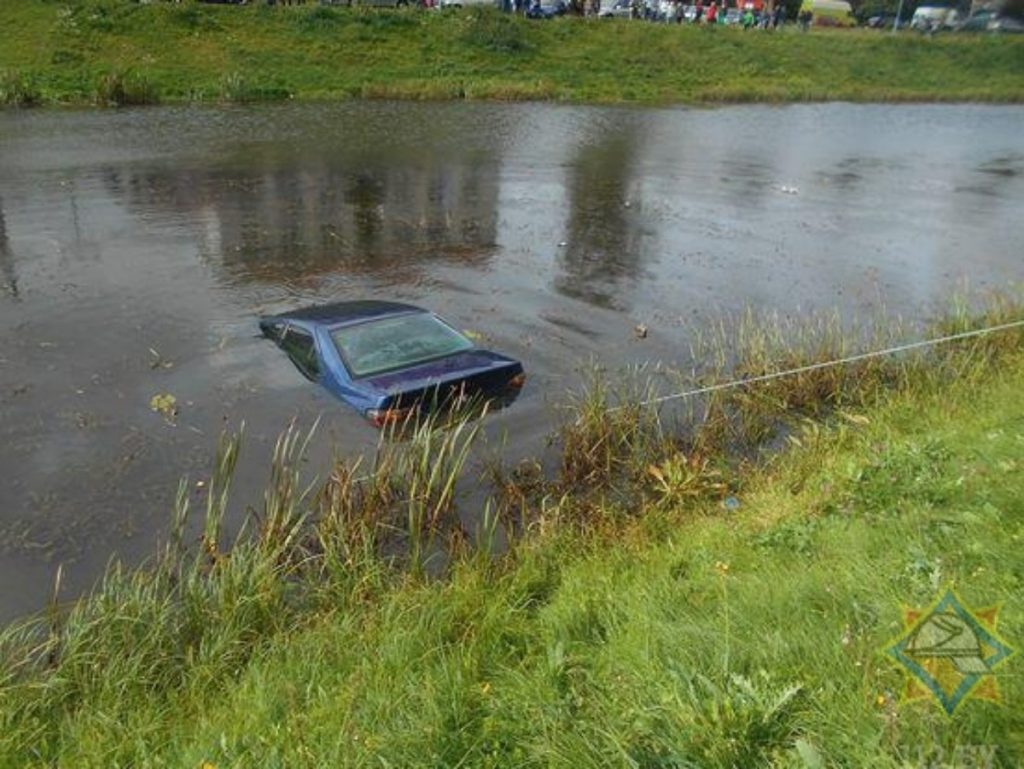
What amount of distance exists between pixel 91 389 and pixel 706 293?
30.0ft

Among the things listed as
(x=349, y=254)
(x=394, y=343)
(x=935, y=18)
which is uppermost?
(x=935, y=18)

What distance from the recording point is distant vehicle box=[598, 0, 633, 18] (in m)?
51.1

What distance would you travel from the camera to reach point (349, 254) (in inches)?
600

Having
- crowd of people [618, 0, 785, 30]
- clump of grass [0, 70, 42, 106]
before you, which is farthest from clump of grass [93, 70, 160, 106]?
crowd of people [618, 0, 785, 30]

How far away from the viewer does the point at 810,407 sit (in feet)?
31.3

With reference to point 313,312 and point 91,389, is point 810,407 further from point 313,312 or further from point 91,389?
point 91,389

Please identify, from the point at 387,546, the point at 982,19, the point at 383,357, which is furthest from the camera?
the point at 982,19

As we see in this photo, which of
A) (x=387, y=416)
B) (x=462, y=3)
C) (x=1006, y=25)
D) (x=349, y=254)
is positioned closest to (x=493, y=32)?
(x=462, y=3)

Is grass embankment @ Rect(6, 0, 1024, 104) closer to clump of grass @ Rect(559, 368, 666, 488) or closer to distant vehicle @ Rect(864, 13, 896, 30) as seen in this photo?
distant vehicle @ Rect(864, 13, 896, 30)

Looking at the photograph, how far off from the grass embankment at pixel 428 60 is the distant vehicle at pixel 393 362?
26724 millimetres

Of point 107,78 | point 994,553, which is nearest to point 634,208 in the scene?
point 994,553

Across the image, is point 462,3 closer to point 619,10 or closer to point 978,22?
point 619,10

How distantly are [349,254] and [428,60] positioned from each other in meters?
26.7

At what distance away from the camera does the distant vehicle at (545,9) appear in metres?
45.2
